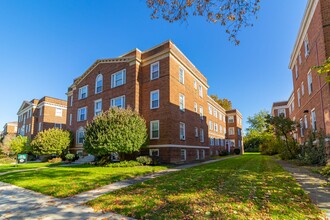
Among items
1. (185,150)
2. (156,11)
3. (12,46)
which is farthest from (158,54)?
(156,11)

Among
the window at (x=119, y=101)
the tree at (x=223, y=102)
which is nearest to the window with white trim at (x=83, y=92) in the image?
Answer: the window at (x=119, y=101)

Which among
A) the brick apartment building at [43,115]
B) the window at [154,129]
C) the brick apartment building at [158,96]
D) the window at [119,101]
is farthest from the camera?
the brick apartment building at [43,115]

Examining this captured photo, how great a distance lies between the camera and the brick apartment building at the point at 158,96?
58.4 feet

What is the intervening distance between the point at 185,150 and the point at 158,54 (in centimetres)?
957

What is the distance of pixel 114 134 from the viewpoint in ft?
48.4

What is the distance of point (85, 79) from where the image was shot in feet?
83.6

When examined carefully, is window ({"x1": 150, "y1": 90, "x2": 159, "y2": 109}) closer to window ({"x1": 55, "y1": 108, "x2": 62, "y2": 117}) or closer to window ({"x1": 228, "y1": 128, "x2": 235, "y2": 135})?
window ({"x1": 55, "y1": 108, "x2": 62, "y2": 117})

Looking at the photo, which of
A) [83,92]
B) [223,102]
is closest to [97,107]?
[83,92]

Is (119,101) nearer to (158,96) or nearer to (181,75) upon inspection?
(158,96)

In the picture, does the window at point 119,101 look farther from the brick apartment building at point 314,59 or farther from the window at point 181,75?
the brick apartment building at point 314,59

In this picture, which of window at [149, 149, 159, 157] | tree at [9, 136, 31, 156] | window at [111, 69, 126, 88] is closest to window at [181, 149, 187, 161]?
window at [149, 149, 159, 157]

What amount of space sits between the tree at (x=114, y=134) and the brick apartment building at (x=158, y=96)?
2604mm

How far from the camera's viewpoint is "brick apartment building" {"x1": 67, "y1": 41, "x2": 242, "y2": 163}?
58.4ft

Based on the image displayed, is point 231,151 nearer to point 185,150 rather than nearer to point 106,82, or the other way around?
point 185,150
